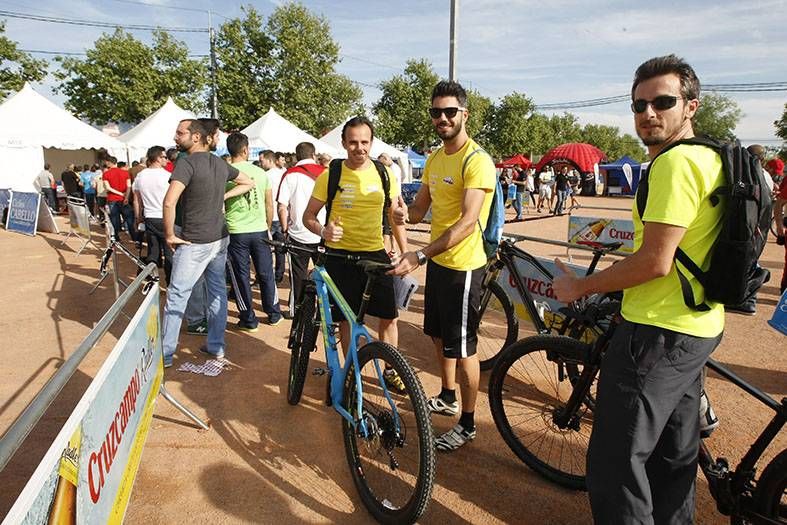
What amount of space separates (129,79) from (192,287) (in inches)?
1386

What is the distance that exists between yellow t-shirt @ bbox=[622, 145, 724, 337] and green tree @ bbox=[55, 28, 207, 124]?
36945mm

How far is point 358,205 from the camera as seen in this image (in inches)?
143

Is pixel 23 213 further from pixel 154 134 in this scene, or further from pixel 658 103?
pixel 658 103

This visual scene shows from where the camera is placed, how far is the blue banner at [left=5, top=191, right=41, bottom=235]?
12719 millimetres

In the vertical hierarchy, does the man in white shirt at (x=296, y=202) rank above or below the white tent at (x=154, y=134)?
below

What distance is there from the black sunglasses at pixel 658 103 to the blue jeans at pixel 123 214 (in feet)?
33.5

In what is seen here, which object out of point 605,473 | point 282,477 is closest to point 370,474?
point 282,477

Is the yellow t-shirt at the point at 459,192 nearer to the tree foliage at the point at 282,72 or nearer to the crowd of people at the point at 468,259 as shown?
the crowd of people at the point at 468,259

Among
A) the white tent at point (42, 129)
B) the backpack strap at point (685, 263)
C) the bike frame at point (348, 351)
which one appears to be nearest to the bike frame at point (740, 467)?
the backpack strap at point (685, 263)

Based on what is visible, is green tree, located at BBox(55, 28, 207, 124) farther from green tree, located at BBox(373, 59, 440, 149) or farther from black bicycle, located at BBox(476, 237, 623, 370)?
black bicycle, located at BBox(476, 237, 623, 370)

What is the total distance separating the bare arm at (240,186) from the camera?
4816 mm

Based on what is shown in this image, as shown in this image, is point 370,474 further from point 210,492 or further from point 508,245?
point 508,245

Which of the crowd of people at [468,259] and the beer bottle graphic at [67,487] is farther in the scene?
the crowd of people at [468,259]

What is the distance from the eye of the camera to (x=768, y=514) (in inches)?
80.7
